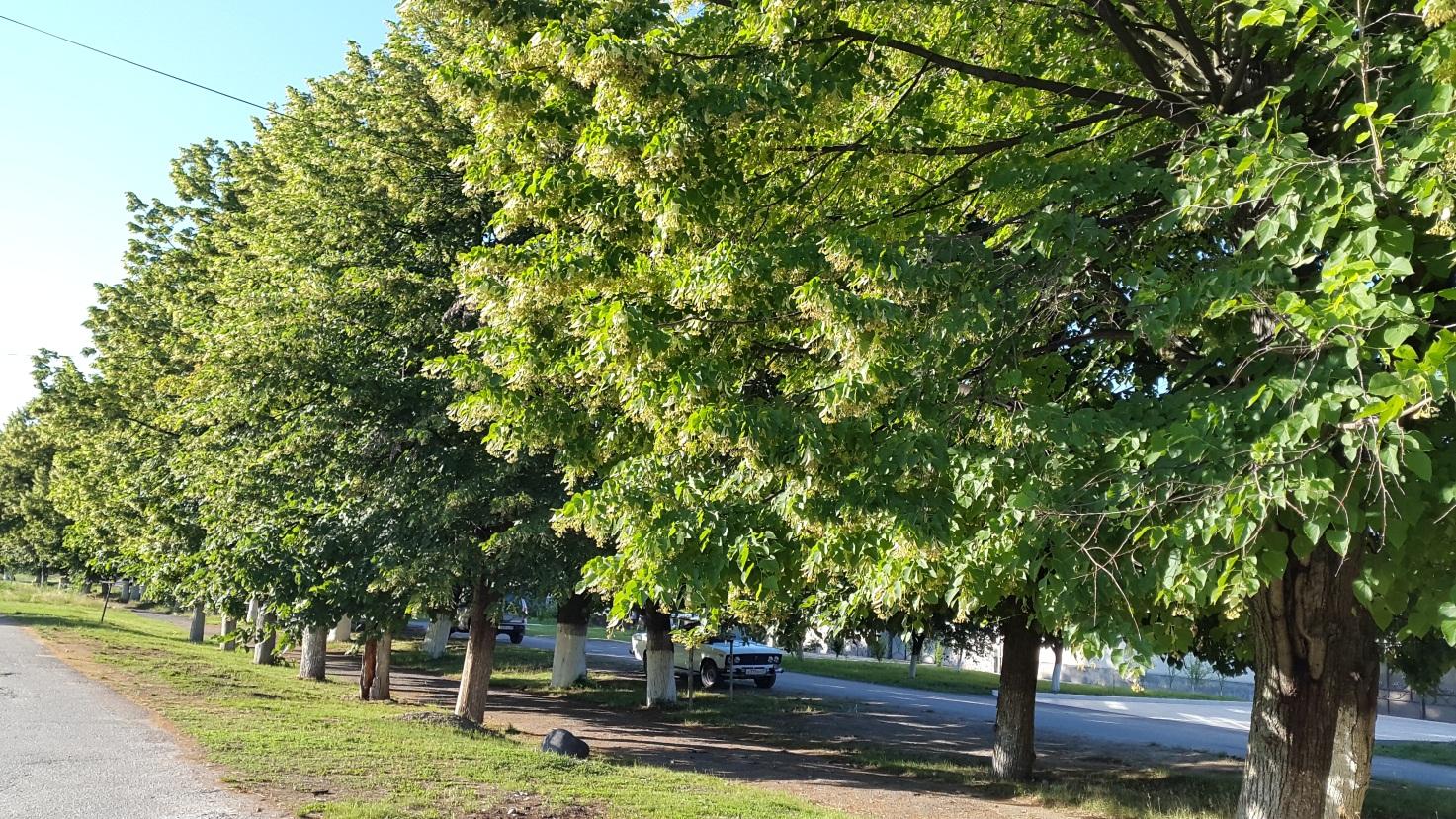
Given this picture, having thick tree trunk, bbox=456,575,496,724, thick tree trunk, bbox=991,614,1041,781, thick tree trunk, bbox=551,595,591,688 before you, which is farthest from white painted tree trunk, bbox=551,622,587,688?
thick tree trunk, bbox=991,614,1041,781

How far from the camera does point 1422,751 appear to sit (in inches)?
878

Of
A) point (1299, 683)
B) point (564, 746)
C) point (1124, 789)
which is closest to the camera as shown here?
point (1299, 683)

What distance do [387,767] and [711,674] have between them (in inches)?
821

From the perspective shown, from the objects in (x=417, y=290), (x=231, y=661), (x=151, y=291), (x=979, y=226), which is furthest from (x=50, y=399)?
(x=979, y=226)

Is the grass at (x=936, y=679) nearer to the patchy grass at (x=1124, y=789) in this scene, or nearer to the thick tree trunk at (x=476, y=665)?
the patchy grass at (x=1124, y=789)

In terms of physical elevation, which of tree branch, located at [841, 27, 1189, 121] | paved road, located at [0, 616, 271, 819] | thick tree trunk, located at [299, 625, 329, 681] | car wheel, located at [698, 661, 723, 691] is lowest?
car wheel, located at [698, 661, 723, 691]

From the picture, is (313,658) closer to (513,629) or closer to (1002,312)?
(1002,312)

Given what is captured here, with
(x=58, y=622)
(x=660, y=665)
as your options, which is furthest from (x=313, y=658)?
(x=58, y=622)

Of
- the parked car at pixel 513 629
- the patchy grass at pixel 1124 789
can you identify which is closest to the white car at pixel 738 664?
the patchy grass at pixel 1124 789

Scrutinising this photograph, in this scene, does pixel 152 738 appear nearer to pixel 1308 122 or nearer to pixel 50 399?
pixel 1308 122

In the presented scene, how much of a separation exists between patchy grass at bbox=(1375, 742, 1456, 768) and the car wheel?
54.8ft

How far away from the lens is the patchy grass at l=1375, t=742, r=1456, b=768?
21.0 m

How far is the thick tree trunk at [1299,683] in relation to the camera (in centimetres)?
680

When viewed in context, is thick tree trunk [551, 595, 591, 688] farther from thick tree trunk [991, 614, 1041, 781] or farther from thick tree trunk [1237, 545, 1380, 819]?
thick tree trunk [1237, 545, 1380, 819]
